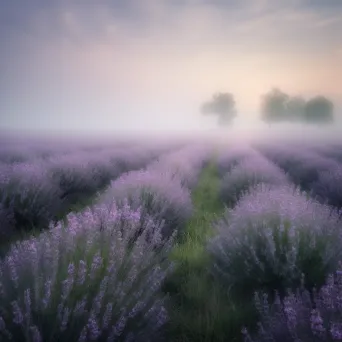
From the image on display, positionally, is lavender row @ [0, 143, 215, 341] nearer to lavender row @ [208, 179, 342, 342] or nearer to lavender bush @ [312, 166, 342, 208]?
lavender row @ [208, 179, 342, 342]

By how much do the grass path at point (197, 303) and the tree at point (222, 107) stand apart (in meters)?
70.0

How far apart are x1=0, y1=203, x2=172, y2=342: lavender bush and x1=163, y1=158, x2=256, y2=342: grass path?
0.42m

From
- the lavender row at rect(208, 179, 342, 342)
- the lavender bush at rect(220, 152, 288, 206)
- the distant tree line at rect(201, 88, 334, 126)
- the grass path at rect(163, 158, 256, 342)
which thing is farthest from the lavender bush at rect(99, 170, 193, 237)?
the distant tree line at rect(201, 88, 334, 126)

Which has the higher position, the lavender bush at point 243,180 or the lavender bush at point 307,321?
the lavender bush at point 307,321

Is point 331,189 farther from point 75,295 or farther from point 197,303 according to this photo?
point 75,295

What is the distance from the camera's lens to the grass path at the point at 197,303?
2490 millimetres

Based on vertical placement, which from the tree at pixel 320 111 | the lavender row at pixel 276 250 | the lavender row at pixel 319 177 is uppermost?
the tree at pixel 320 111

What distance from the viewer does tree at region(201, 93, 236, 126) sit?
7238 centimetres

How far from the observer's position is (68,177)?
777 cm

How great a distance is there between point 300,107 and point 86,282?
217ft

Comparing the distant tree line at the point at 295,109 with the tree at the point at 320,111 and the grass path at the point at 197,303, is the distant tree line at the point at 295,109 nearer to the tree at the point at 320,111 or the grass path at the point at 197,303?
the tree at the point at 320,111

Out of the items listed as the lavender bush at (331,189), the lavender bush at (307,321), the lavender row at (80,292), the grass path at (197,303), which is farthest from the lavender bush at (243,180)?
the lavender bush at (307,321)

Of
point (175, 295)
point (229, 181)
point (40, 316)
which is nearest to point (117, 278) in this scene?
point (40, 316)

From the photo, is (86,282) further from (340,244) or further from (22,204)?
(22,204)
